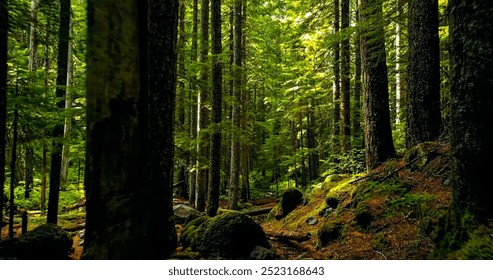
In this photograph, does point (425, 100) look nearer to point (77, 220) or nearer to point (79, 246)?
point (79, 246)

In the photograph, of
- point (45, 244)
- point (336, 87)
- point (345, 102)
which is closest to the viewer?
point (45, 244)

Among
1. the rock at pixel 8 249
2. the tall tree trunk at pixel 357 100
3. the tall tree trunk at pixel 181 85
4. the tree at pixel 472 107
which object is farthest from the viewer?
the tall tree trunk at pixel 357 100

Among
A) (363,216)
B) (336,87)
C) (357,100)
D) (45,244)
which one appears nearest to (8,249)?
(45,244)

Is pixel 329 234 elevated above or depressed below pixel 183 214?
above

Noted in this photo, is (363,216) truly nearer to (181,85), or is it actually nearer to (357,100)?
(357,100)

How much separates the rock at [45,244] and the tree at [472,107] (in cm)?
702

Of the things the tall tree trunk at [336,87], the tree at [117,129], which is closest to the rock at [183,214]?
the tall tree trunk at [336,87]

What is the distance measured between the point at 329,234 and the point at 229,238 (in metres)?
2.21

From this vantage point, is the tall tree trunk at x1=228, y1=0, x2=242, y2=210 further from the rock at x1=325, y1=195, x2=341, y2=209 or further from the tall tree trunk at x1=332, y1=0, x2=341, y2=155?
the rock at x1=325, y1=195, x2=341, y2=209

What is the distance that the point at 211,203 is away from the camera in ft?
37.3

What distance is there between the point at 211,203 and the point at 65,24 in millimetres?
7384

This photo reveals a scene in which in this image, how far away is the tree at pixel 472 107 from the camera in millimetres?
3193

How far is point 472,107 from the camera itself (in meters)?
3.29

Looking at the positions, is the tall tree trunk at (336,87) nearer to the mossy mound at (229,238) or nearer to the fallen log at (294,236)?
the fallen log at (294,236)
